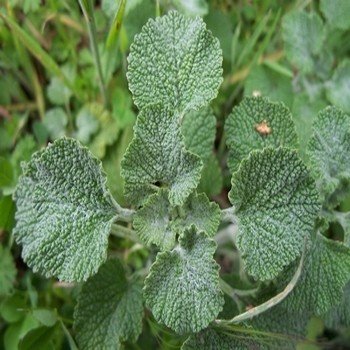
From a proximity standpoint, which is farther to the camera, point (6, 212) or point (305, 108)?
point (305, 108)

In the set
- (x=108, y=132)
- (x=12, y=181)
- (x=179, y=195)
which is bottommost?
(x=12, y=181)

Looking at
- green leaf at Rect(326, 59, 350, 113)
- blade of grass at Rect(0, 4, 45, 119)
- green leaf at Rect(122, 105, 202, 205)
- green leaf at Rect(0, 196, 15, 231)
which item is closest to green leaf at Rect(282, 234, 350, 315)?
green leaf at Rect(122, 105, 202, 205)

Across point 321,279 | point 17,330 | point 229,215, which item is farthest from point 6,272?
point 321,279

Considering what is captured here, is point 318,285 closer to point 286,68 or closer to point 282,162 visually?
point 282,162

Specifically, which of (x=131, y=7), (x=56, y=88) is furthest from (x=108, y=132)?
(x=131, y=7)

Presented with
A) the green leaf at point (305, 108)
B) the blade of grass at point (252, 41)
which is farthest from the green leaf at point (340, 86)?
the blade of grass at point (252, 41)

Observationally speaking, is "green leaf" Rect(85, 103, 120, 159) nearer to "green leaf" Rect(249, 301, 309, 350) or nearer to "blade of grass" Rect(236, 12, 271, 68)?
"blade of grass" Rect(236, 12, 271, 68)

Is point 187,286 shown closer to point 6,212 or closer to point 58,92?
point 6,212
